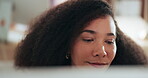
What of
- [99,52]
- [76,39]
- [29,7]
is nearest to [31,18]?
[29,7]

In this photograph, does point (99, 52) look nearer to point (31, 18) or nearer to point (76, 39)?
point (76, 39)

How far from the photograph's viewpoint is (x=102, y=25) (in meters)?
0.83

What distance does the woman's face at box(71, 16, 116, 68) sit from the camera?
2.64ft

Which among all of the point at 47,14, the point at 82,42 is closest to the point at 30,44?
the point at 47,14

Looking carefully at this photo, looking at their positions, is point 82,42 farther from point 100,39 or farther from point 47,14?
point 47,14

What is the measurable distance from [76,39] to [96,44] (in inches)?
3.8

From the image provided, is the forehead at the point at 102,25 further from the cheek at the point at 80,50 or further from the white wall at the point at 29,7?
the white wall at the point at 29,7

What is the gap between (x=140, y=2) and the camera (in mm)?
2746

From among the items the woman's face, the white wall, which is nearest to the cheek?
the woman's face

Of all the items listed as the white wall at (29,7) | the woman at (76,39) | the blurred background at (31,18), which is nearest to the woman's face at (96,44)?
the woman at (76,39)

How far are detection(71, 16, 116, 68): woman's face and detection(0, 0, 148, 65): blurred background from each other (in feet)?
1.44

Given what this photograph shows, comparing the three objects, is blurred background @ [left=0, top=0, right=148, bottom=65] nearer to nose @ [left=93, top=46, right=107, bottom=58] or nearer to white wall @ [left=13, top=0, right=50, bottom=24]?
white wall @ [left=13, top=0, right=50, bottom=24]

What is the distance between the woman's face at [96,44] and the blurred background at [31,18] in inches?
17.3

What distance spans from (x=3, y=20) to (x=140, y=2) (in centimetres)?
136
